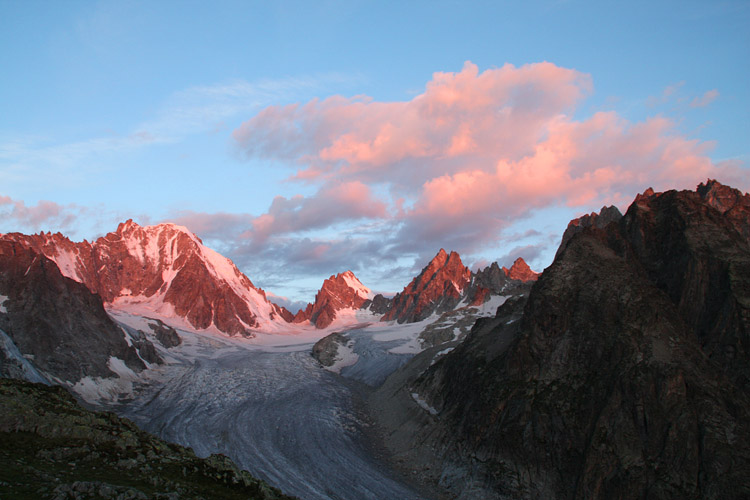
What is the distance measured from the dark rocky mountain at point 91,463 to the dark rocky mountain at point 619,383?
78.6 ft

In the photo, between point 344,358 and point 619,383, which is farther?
point 344,358

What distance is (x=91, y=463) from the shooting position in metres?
25.8

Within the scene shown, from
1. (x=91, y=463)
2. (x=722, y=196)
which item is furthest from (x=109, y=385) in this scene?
(x=722, y=196)

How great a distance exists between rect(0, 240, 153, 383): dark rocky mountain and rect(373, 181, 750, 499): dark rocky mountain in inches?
2554

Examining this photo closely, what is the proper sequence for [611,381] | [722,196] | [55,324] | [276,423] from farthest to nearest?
[55,324], [722,196], [276,423], [611,381]

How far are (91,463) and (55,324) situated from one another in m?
88.7

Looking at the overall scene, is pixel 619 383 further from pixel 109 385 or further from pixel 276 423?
pixel 109 385

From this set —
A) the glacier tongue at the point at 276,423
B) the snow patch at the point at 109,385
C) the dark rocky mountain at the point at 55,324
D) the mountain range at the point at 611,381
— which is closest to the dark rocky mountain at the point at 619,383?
the mountain range at the point at 611,381

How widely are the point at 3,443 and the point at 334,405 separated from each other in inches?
2403

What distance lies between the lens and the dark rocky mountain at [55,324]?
91688 millimetres

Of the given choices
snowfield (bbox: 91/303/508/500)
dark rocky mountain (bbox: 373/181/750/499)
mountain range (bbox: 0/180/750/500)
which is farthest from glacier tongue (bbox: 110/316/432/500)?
dark rocky mountain (bbox: 373/181/750/499)

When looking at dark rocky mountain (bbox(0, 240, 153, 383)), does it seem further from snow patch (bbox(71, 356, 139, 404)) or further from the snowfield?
the snowfield

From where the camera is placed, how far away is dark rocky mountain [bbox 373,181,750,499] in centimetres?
3647

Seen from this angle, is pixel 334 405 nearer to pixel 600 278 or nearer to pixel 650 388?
pixel 600 278
